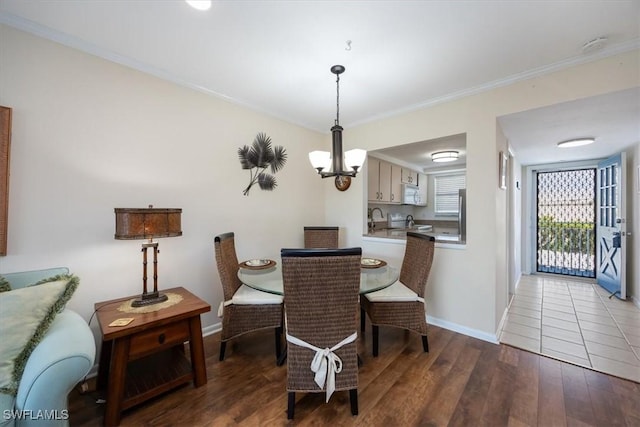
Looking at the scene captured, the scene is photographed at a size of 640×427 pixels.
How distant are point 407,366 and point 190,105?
3088mm

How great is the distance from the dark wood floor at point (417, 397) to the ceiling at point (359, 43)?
88.3 inches

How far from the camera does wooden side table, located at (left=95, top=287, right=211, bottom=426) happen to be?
59.2 inches

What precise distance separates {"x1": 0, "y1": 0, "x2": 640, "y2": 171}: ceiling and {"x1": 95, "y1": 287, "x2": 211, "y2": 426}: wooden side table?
6.45ft

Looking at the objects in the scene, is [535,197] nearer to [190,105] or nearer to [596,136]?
[596,136]

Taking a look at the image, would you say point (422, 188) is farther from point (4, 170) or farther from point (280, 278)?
point (4, 170)

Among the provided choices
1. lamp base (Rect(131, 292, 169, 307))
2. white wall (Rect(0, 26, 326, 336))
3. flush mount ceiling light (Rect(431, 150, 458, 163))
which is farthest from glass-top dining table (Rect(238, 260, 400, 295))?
flush mount ceiling light (Rect(431, 150, 458, 163))

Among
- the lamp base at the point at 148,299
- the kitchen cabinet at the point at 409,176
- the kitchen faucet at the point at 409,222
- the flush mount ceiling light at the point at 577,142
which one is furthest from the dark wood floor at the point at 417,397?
the kitchen faucet at the point at 409,222

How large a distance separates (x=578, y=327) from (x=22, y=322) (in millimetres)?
4585

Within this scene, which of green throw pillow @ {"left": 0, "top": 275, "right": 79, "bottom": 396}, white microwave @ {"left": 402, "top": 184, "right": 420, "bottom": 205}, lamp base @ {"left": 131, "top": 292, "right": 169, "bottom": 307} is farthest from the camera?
white microwave @ {"left": 402, "top": 184, "right": 420, "bottom": 205}

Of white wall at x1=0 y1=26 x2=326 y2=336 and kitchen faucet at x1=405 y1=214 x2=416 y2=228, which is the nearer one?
white wall at x1=0 y1=26 x2=326 y2=336

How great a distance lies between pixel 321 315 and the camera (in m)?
1.50

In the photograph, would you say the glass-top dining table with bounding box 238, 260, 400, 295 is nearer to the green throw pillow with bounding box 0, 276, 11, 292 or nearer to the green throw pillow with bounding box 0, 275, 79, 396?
the green throw pillow with bounding box 0, 275, 79, 396

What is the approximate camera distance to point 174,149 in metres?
2.39

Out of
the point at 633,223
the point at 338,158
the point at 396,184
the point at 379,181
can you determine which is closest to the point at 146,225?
the point at 338,158
